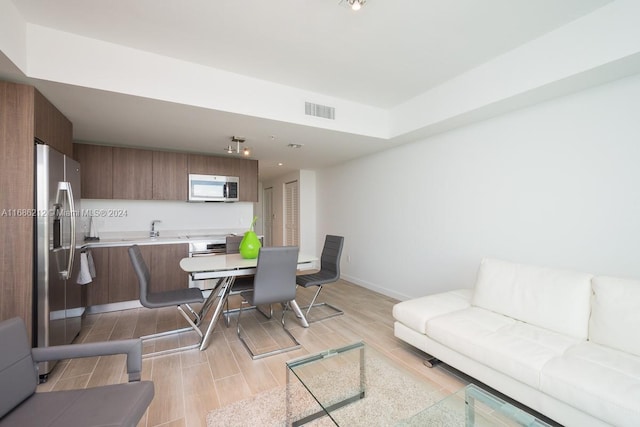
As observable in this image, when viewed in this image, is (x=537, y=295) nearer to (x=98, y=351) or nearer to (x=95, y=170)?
(x=98, y=351)

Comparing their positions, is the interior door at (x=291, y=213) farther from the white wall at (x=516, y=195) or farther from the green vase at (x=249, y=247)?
the green vase at (x=249, y=247)

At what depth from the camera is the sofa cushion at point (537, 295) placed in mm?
1960

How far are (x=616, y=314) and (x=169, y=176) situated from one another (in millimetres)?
5093

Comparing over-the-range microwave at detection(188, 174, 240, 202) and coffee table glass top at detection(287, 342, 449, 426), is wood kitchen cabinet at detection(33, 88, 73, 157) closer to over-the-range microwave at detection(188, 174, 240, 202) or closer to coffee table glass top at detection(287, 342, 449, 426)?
over-the-range microwave at detection(188, 174, 240, 202)

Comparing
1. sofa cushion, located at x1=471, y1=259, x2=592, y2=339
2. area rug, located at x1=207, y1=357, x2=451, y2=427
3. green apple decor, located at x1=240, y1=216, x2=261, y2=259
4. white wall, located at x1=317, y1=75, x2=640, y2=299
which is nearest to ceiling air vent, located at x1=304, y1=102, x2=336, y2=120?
white wall, located at x1=317, y1=75, x2=640, y2=299

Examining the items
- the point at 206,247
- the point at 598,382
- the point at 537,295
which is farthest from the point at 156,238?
the point at 598,382

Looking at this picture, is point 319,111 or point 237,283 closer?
point 319,111

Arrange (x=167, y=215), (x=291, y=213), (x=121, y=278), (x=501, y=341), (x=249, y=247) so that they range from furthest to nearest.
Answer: (x=291, y=213) → (x=167, y=215) → (x=121, y=278) → (x=249, y=247) → (x=501, y=341)

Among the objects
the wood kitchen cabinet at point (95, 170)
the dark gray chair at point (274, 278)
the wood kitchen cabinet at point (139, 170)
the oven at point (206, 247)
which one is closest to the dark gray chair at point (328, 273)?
the dark gray chair at point (274, 278)

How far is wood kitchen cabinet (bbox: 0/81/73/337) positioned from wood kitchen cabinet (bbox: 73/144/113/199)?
191cm

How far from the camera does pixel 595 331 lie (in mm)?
1847

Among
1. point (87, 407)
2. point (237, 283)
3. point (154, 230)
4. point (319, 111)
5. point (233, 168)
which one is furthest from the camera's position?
point (233, 168)

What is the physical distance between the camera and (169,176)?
4.23 m

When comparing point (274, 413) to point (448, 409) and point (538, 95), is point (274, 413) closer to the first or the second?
point (448, 409)
